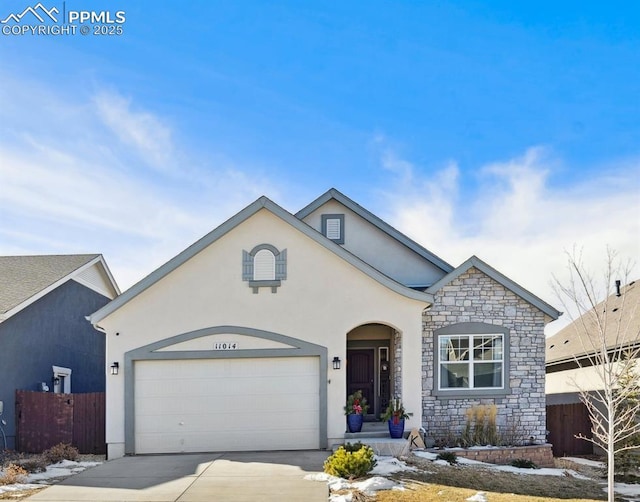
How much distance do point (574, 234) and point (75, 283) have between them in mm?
14606

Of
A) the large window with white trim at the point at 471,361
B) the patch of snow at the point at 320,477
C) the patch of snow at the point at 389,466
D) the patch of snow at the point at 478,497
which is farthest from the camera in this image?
the large window with white trim at the point at 471,361

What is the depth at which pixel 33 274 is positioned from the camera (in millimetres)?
15648

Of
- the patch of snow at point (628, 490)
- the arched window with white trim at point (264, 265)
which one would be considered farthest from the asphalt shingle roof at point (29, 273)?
the patch of snow at point (628, 490)

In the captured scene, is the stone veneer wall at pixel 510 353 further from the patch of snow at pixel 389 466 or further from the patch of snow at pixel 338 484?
the patch of snow at pixel 338 484

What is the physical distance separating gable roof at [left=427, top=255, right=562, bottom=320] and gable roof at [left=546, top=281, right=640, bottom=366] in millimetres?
1394

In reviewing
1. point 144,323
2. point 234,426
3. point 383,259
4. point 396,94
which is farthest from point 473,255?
point 144,323

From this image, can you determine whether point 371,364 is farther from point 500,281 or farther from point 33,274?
point 33,274

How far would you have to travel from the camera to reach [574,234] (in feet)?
38.1

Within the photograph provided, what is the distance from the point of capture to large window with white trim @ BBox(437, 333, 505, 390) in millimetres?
13008

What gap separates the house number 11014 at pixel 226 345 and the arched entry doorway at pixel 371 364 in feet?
11.8

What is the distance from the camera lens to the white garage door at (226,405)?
1198 cm

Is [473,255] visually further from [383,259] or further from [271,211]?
[271,211]

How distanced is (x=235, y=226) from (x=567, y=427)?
10.2 meters

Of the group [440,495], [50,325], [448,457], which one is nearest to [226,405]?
[448,457]
